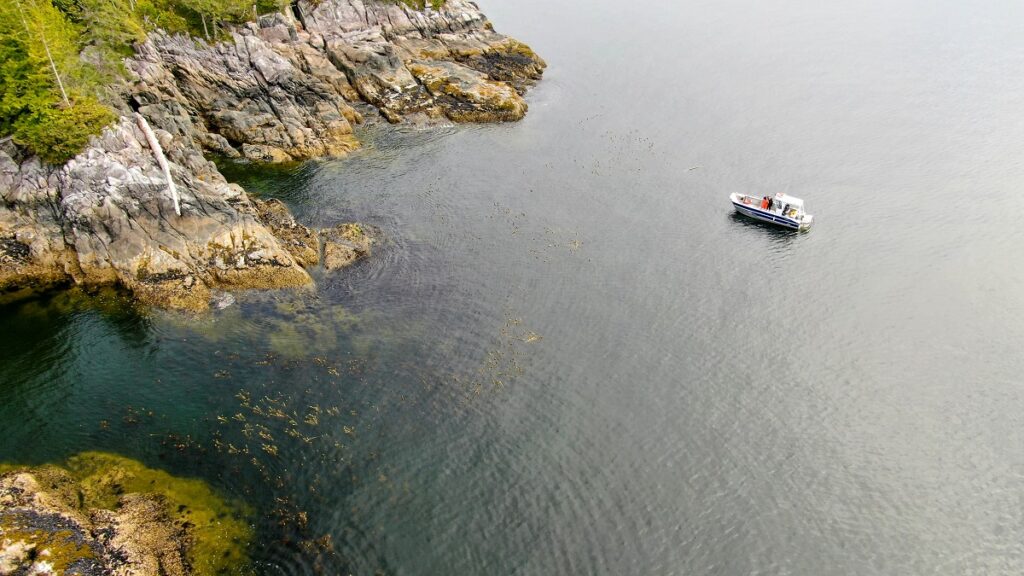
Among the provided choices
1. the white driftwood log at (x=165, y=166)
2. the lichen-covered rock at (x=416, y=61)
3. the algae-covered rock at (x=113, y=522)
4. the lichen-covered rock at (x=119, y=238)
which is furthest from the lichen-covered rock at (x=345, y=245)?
the lichen-covered rock at (x=416, y=61)

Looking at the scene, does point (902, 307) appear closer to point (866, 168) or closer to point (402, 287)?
point (866, 168)

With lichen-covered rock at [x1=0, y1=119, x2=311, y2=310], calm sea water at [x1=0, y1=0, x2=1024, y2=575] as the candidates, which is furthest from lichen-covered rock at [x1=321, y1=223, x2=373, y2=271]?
lichen-covered rock at [x1=0, y1=119, x2=311, y2=310]

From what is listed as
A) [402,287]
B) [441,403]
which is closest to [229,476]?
[441,403]

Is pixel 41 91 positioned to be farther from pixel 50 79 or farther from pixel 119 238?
pixel 119 238

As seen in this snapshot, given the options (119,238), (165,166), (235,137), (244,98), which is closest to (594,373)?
(165,166)

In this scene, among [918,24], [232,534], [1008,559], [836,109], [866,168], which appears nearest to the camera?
[232,534]
